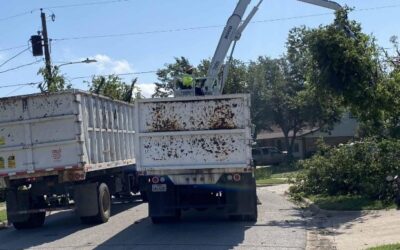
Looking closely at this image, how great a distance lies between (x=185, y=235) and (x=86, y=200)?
12.4 feet

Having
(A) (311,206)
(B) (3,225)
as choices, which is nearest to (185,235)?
(A) (311,206)

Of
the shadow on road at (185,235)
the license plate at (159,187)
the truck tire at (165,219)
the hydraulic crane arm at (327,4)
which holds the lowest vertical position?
the shadow on road at (185,235)

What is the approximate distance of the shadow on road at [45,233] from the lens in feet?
45.1

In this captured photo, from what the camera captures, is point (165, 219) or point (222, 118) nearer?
point (222, 118)

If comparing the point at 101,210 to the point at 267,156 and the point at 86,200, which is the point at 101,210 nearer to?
the point at 86,200

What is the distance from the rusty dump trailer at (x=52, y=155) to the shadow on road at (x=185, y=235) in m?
1.70

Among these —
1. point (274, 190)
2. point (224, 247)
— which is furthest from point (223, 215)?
point (274, 190)

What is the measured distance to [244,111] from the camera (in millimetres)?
13898

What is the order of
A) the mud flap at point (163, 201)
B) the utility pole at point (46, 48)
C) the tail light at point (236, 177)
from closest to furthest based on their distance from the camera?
the tail light at point (236, 177) → the mud flap at point (163, 201) → the utility pole at point (46, 48)

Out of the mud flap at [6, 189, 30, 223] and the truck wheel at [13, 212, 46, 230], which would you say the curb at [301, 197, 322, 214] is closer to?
the truck wheel at [13, 212, 46, 230]

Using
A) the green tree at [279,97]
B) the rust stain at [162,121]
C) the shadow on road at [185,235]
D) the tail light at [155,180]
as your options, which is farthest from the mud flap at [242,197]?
the green tree at [279,97]

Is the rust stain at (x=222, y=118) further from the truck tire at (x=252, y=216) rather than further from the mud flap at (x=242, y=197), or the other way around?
the truck tire at (x=252, y=216)

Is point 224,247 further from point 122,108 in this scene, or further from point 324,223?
point 122,108

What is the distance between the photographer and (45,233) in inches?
599
